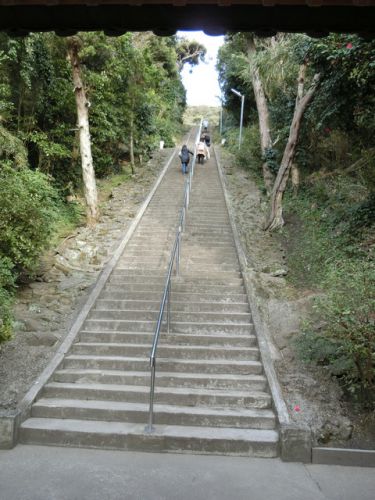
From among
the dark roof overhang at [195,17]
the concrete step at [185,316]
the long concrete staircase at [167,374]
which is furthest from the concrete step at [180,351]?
the dark roof overhang at [195,17]

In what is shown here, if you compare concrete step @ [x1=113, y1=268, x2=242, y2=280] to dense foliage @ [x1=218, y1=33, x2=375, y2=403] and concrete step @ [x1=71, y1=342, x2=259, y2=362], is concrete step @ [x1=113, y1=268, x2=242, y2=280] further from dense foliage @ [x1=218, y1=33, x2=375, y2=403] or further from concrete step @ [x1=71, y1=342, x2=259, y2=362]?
concrete step @ [x1=71, y1=342, x2=259, y2=362]

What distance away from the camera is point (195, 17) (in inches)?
132

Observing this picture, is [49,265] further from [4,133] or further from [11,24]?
[11,24]

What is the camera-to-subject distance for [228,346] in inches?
276

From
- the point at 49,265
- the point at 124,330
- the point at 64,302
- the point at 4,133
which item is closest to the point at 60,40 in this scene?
the point at 4,133

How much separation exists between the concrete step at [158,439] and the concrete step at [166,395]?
61 centimetres

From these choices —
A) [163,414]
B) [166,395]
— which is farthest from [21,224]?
[163,414]

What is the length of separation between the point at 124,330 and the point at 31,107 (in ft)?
29.6

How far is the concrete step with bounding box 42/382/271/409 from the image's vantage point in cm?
573

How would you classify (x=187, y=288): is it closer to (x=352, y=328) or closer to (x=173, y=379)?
(x=173, y=379)

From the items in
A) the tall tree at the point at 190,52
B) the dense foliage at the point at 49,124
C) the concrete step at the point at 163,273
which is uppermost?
the tall tree at the point at 190,52

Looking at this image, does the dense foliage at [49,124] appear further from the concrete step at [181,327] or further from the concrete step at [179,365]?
the concrete step at [181,327]

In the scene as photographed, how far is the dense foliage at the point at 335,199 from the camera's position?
17.3ft

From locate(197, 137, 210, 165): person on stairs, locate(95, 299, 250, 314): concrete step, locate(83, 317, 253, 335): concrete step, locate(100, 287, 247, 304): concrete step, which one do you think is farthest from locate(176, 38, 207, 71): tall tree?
locate(83, 317, 253, 335): concrete step
